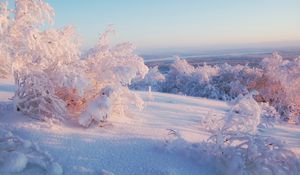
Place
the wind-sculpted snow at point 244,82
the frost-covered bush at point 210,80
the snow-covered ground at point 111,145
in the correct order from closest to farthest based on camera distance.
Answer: the snow-covered ground at point 111,145
the wind-sculpted snow at point 244,82
the frost-covered bush at point 210,80

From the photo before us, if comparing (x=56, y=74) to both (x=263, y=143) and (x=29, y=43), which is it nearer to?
(x=29, y=43)

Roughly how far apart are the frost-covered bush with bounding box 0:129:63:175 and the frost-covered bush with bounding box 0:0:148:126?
2.21 ft

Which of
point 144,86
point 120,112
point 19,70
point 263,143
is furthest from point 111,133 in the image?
point 144,86

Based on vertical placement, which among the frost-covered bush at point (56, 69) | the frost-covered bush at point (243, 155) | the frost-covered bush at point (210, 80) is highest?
the frost-covered bush at point (56, 69)

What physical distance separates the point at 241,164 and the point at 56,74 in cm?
219

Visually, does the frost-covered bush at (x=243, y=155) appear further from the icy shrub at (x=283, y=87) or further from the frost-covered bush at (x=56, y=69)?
the icy shrub at (x=283, y=87)

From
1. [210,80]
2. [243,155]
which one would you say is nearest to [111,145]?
[243,155]

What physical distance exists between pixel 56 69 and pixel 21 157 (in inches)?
50.8

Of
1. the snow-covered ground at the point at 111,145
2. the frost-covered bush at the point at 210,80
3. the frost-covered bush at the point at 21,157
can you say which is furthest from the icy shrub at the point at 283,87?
the frost-covered bush at the point at 21,157

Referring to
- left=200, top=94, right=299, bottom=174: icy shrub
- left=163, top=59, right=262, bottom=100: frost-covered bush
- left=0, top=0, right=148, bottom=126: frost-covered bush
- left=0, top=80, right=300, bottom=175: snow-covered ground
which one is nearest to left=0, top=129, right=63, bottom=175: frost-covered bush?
left=0, top=80, right=300, bottom=175: snow-covered ground

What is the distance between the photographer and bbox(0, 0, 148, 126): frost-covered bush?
441 cm

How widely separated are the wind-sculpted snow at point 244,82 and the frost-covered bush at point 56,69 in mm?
5495

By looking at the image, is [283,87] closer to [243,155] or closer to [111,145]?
[243,155]

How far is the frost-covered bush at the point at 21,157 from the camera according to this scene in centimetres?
349
